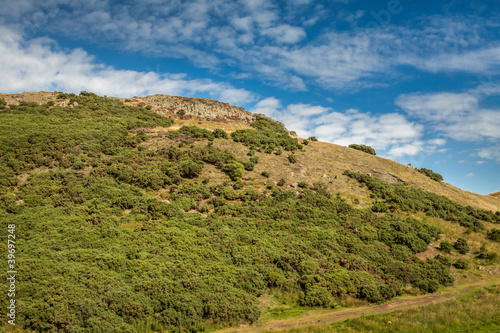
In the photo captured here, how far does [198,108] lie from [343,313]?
57572 mm

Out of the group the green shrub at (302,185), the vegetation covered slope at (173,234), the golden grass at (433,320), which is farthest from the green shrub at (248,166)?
the golden grass at (433,320)

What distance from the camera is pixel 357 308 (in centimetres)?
1898

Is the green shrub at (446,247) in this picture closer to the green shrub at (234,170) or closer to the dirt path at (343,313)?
the dirt path at (343,313)

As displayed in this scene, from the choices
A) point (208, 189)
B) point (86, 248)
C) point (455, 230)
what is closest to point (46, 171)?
point (86, 248)

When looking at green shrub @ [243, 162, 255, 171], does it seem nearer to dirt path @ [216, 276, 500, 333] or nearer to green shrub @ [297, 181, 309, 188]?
green shrub @ [297, 181, 309, 188]

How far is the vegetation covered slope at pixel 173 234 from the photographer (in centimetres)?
1620

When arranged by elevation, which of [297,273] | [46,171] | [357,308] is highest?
[46,171]

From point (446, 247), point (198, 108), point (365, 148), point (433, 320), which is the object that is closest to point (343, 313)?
point (433, 320)

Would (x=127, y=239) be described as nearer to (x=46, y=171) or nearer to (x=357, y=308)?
(x=46, y=171)

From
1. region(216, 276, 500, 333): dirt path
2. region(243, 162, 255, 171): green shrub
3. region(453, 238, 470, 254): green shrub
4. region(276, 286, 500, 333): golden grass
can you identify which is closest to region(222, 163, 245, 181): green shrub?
region(243, 162, 255, 171): green shrub

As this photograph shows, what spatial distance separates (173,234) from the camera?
2333 centimetres

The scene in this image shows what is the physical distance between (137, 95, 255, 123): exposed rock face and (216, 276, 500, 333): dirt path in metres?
52.3

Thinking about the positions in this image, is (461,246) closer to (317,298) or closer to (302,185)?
(302,185)

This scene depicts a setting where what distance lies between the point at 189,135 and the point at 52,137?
21.4 meters
